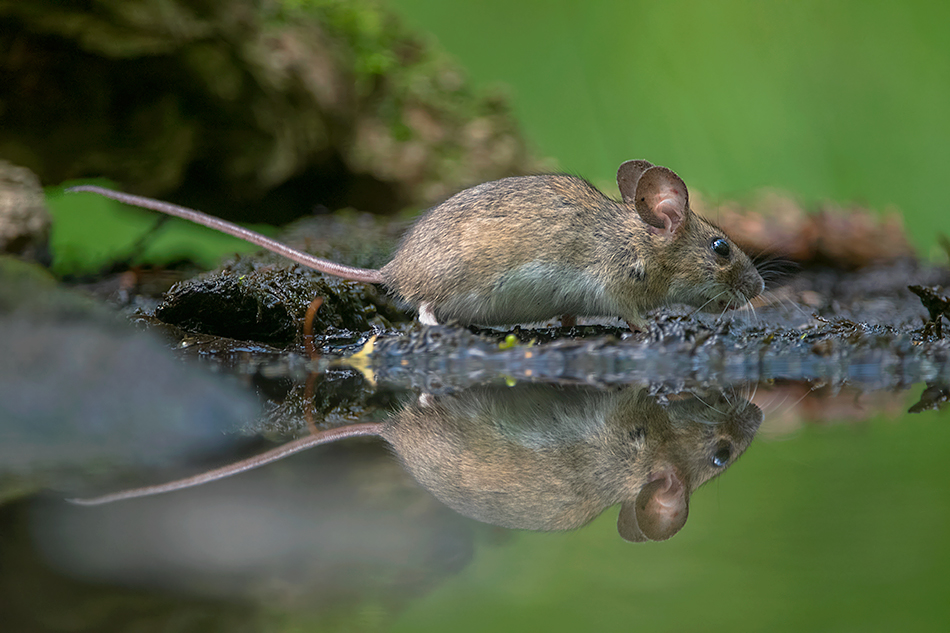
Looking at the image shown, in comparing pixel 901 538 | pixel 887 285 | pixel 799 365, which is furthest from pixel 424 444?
pixel 887 285

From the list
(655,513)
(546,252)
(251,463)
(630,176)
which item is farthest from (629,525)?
(630,176)

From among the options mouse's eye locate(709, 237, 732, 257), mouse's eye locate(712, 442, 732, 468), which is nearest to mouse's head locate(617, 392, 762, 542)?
mouse's eye locate(712, 442, 732, 468)

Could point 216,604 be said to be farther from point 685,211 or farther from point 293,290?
point 685,211

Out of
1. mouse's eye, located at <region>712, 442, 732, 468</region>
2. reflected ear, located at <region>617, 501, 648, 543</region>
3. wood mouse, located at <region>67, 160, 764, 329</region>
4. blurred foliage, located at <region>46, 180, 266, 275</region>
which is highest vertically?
blurred foliage, located at <region>46, 180, 266, 275</region>

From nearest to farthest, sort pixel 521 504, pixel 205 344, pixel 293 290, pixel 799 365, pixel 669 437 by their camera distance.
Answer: pixel 521 504 < pixel 669 437 < pixel 799 365 < pixel 205 344 < pixel 293 290

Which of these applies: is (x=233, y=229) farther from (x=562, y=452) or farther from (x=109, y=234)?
(x=109, y=234)

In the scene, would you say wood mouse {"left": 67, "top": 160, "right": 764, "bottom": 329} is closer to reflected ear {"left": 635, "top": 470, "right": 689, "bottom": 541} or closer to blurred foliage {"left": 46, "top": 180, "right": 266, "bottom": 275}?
reflected ear {"left": 635, "top": 470, "right": 689, "bottom": 541}
